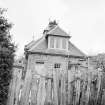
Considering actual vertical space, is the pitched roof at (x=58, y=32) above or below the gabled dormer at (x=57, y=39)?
above

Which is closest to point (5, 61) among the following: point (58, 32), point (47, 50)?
point (47, 50)

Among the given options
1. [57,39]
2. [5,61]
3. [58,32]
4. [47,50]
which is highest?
[58,32]

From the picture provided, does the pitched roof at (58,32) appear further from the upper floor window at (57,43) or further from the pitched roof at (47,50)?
the pitched roof at (47,50)

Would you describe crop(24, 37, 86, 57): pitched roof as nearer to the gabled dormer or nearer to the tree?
the gabled dormer

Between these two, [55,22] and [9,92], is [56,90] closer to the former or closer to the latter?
[9,92]

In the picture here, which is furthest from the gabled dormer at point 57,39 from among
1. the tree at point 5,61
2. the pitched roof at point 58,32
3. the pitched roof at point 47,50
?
the tree at point 5,61

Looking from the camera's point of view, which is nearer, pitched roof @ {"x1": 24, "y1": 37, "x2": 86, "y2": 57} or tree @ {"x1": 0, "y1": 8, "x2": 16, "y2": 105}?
tree @ {"x1": 0, "y1": 8, "x2": 16, "y2": 105}

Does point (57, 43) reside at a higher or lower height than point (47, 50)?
higher

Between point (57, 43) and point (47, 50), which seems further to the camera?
point (57, 43)

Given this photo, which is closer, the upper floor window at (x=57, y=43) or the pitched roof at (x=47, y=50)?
the pitched roof at (x=47, y=50)

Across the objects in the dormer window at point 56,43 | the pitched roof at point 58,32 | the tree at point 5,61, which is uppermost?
the pitched roof at point 58,32

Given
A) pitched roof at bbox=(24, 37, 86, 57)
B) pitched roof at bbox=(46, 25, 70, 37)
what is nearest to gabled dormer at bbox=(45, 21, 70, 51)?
pitched roof at bbox=(46, 25, 70, 37)

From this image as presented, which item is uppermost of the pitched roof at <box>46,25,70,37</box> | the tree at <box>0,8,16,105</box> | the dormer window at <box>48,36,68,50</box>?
the pitched roof at <box>46,25,70,37</box>

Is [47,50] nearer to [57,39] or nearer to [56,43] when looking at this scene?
[56,43]
